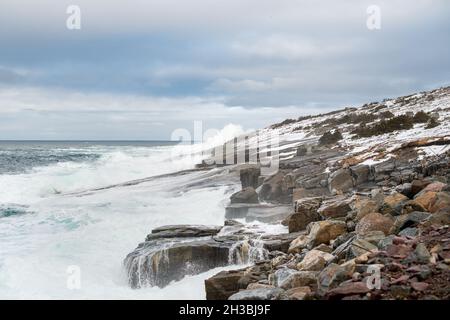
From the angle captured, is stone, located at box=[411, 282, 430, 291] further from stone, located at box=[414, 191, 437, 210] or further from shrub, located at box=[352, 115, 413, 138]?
shrub, located at box=[352, 115, 413, 138]

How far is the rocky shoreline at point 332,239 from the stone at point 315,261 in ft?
0.06

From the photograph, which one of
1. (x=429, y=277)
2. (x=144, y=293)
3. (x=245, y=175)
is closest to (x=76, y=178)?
(x=245, y=175)

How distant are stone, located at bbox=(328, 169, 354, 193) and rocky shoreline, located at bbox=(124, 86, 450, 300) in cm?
4

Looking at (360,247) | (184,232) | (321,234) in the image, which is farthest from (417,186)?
(184,232)

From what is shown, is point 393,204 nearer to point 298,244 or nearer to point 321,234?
point 321,234

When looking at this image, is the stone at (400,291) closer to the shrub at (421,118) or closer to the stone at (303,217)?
the stone at (303,217)

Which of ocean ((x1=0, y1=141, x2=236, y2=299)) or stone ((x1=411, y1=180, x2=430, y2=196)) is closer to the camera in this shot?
stone ((x1=411, y1=180, x2=430, y2=196))

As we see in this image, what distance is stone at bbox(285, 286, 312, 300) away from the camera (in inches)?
247

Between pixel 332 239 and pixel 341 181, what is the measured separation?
6377 mm

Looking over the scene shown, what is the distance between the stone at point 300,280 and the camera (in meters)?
7.16

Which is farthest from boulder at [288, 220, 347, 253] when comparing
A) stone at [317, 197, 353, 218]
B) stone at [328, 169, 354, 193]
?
stone at [328, 169, 354, 193]

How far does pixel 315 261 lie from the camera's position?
27.4 feet

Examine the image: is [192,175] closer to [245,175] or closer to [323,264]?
[245,175]

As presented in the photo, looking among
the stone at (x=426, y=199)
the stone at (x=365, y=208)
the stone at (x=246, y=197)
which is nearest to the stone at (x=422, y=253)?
→ the stone at (x=426, y=199)
